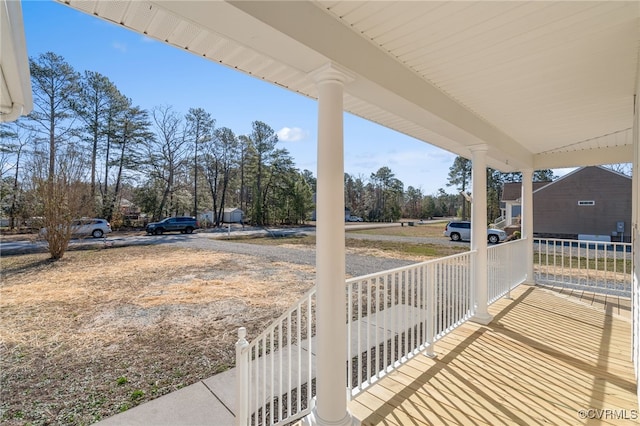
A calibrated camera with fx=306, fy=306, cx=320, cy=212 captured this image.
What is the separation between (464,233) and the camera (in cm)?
1462

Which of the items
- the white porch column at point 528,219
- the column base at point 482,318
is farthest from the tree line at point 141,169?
the white porch column at point 528,219

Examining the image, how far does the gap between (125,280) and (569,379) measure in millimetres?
7689

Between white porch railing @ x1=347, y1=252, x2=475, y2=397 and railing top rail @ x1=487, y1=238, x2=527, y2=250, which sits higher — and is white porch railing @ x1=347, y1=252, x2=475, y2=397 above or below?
below

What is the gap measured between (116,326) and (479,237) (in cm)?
498

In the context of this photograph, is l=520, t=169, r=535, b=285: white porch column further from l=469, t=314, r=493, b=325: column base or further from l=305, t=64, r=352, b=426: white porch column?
l=305, t=64, r=352, b=426: white porch column

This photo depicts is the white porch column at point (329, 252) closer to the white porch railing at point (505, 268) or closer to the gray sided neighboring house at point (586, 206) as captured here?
the white porch railing at point (505, 268)

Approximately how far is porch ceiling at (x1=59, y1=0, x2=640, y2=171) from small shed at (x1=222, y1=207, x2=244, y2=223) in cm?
2374

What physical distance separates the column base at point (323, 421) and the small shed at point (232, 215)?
2419 cm

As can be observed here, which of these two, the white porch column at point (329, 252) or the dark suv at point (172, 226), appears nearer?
the white porch column at point (329, 252)

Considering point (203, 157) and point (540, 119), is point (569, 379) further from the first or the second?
point (203, 157)

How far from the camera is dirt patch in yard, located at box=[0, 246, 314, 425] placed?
2.73m

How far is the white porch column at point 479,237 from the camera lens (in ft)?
12.0

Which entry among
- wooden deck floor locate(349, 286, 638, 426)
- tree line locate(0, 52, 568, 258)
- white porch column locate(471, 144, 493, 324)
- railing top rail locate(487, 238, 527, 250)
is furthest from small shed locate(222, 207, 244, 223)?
wooden deck floor locate(349, 286, 638, 426)

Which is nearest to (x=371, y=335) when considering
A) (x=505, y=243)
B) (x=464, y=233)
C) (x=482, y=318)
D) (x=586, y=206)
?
(x=482, y=318)
